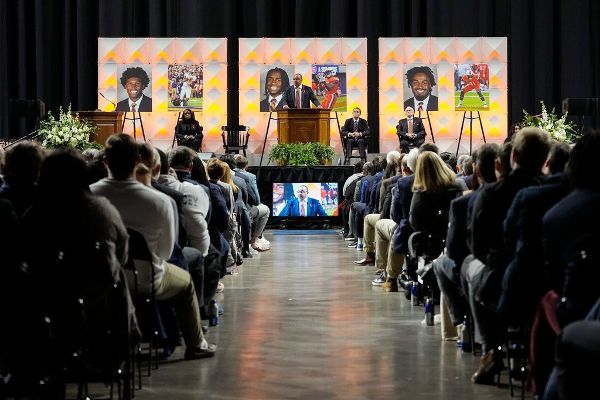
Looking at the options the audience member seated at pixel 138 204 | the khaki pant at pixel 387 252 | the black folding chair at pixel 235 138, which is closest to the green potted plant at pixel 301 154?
the black folding chair at pixel 235 138

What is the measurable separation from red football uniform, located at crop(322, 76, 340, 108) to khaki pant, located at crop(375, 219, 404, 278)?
10999 mm

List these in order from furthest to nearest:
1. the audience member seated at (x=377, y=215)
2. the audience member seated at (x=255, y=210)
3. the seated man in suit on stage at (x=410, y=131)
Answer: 1. the seated man in suit on stage at (x=410, y=131)
2. the audience member seated at (x=255, y=210)
3. the audience member seated at (x=377, y=215)

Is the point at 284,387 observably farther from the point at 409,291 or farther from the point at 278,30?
the point at 278,30

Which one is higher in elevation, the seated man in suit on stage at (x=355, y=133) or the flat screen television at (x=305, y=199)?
the seated man in suit on stage at (x=355, y=133)

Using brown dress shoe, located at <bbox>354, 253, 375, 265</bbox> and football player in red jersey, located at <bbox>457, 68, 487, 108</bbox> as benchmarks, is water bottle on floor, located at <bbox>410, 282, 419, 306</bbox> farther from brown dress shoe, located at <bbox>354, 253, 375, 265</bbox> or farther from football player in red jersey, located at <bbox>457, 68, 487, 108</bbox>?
football player in red jersey, located at <bbox>457, 68, 487, 108</bbox>

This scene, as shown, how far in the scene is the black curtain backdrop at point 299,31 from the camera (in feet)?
73.8

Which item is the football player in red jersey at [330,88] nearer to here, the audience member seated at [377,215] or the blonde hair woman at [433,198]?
the audience member seated at [377,215]

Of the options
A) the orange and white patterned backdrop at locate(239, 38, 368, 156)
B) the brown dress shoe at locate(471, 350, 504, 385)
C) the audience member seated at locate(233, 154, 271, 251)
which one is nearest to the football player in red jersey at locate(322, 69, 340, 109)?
the orange and white patterned backdrop at locate(239, 38, 368, 156)

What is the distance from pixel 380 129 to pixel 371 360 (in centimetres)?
1475

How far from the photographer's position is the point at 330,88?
69.1 feet

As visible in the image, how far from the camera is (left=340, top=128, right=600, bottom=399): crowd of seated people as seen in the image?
3.91 m

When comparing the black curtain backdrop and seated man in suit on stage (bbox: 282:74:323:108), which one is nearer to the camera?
seated man in suit on stage (bbox: 282:74:323:108)

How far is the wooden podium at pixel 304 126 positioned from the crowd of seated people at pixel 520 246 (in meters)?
10.5

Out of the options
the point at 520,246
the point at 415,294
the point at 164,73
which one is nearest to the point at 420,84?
the point at 164,73
